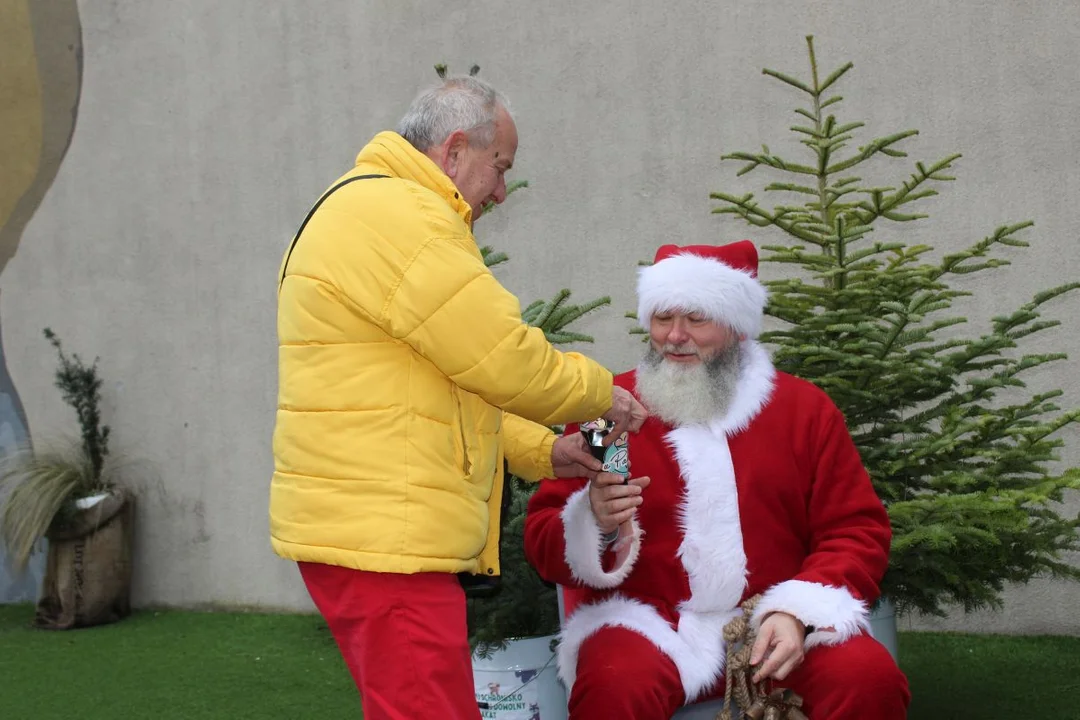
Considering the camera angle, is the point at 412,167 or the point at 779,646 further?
the point at 779,646

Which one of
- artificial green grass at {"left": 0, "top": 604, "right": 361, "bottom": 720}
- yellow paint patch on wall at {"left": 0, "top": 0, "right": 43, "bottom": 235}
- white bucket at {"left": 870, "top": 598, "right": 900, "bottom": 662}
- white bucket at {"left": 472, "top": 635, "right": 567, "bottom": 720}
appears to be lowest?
artificial green grass at {"left": 0, "top": 604, "right": 361, "bottom": 720}

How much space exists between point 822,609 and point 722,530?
351 mm

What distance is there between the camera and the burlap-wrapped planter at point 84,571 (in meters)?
6.85

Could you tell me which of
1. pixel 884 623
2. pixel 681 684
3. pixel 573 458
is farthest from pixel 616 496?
pixel 884 623

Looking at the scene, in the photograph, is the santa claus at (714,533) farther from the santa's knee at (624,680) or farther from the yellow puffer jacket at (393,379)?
the yellow puffer jacket at (393,379)

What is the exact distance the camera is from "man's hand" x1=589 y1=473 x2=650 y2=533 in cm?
279

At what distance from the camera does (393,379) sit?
86.7 inches

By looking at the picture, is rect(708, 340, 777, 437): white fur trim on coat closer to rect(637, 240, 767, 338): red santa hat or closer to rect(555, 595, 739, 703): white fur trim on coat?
rect(637, 240, 767, 338): red santa hat

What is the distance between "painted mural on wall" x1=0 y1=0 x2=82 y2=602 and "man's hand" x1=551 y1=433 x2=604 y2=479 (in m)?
5.81

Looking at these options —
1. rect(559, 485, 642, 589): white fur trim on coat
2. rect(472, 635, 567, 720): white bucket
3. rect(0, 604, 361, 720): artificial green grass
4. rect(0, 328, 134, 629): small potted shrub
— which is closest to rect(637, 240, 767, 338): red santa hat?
rect(559, 485, 642, 589): white fur trim on coat

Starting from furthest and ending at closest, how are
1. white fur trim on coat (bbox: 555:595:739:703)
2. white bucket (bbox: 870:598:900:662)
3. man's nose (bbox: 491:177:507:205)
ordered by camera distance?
white bucket (bbox: 870:598:900:662), white fur trim on coat (bbox: 555:595:739:703), man's nose (bbox: 491:177:507:205)

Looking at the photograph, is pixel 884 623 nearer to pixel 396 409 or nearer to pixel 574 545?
pixel 574 545

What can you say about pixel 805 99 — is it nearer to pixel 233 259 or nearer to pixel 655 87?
pixel 655 87

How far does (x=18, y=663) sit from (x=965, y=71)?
18.0ft
